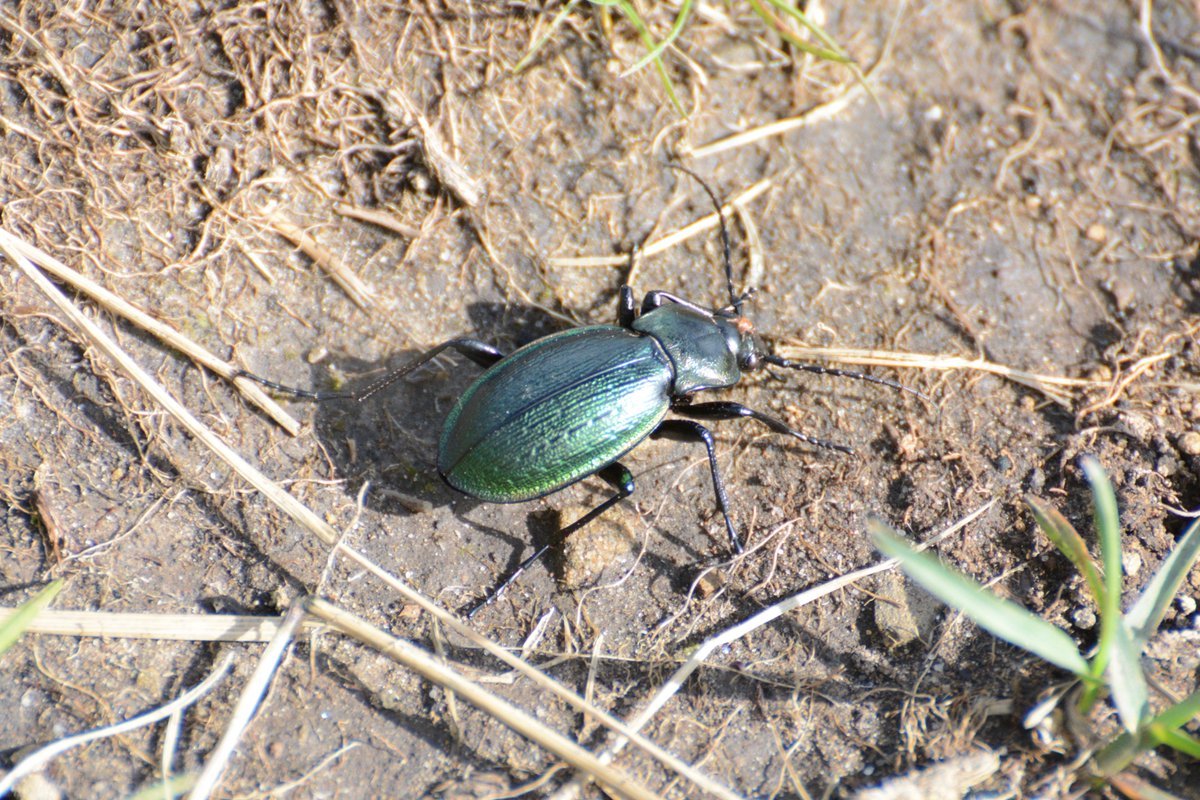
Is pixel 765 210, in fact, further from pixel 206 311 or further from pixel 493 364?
pixel 206 311

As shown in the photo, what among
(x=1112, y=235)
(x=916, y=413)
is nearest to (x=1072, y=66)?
(x=1112, y=235)

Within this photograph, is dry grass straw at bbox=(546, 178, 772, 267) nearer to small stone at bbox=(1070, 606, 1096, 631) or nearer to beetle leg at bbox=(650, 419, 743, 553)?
beetle leg at bbox=(650, 419, 743, 553)

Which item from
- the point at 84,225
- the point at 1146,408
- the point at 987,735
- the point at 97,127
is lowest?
the point at 987,735

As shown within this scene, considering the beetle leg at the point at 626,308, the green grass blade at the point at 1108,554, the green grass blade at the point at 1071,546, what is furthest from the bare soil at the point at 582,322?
the green grass blade at the point at 1108,554

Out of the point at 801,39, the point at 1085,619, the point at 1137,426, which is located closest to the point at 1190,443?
the point at 1137,426

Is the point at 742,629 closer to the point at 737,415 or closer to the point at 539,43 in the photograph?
the point at 737,415

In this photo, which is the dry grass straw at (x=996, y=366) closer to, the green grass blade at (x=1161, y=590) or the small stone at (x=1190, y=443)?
the small stone at (x=1190, y=443)
